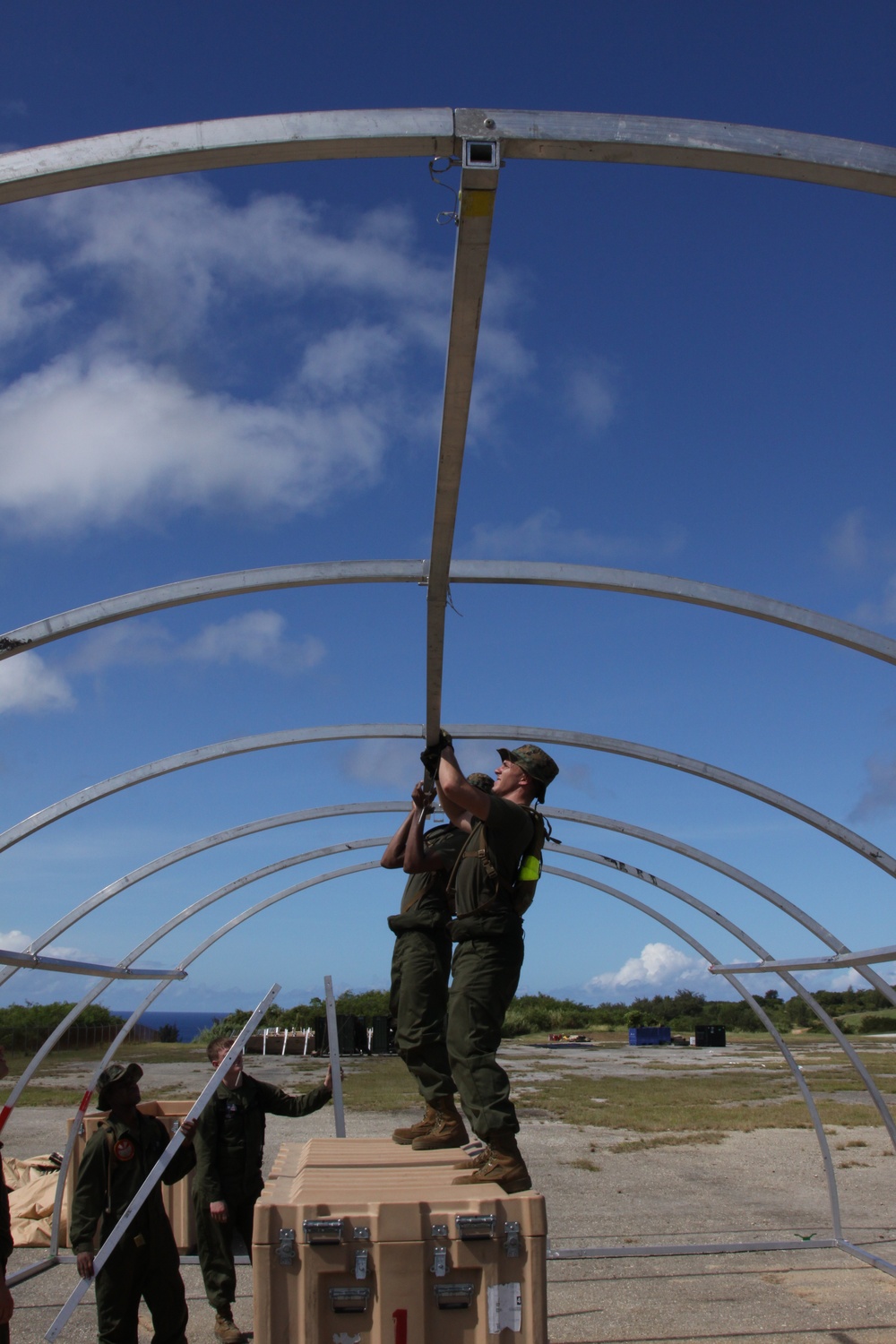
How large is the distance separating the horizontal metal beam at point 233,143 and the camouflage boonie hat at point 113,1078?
4935 millimetres

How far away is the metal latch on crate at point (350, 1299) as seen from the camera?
12.0ft

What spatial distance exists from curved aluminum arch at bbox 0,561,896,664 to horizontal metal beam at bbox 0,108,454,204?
9.50 ft

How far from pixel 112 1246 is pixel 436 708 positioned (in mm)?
3146

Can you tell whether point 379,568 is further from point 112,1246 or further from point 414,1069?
point 112,1246

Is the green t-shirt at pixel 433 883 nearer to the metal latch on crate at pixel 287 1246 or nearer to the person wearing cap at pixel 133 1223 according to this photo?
the person wearing cap at pixel 133 1223

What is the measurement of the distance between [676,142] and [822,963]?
6020 millimetres

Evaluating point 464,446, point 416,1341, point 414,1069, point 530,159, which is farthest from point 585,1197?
point 530,159

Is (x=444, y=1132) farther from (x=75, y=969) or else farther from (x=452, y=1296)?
(x=75, y=969)

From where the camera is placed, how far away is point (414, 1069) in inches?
221

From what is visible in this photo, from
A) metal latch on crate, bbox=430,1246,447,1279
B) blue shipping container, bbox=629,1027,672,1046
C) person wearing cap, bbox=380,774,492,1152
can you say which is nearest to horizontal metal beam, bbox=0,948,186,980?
person wearing cap, bbox=380,774,492,1152

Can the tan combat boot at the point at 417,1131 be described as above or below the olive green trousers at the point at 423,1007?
below

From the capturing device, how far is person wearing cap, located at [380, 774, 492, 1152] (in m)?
5.47

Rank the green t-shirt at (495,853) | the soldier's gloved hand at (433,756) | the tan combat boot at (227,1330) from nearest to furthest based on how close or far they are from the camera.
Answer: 1. the green t-shirt at (495,853)
2. the soldier's gloved hand at (433,756)
3. the tan combat boot at (227,1330)

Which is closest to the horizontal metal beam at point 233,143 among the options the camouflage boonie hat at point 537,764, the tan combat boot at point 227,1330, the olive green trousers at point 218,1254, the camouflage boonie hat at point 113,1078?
the camouflage boonie hat at point 537,764
